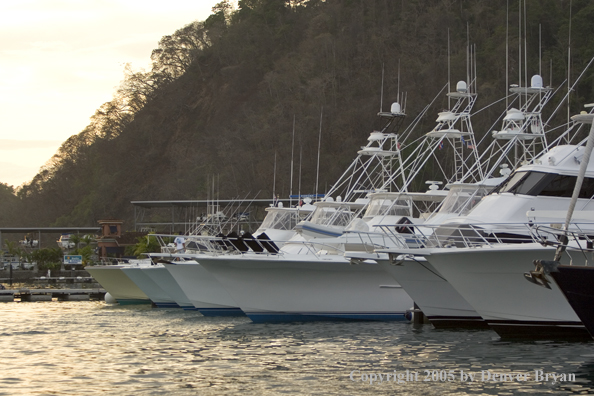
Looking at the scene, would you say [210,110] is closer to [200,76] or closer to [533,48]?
[200,76]

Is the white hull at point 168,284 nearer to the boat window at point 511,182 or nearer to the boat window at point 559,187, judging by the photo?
the boat window at point 511,182

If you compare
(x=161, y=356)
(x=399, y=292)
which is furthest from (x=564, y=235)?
(x=399, y=292)

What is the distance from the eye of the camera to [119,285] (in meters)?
39.3

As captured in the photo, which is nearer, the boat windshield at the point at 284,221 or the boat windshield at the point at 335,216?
the boat windshield at the point at 335,216

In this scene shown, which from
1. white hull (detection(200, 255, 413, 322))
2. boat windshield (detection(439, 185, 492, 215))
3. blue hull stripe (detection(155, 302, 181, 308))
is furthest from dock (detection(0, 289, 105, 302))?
boat windshield (detection(439, 185, 492, 215))

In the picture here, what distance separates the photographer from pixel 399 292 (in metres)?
24.2

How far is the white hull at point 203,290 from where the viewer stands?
27891 millimetres

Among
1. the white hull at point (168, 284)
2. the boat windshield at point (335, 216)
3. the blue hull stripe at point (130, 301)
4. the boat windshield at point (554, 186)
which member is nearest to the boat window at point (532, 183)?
the boat windshield at point (554, 186)

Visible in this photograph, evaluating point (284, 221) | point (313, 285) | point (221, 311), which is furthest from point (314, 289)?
point (284, 221)

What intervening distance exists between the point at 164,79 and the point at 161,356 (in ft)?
331

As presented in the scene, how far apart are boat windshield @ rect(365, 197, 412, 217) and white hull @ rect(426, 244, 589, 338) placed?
8741mm

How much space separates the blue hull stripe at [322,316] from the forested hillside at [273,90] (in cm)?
3013

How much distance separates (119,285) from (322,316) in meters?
18.0

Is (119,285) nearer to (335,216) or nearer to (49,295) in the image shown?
(49,295)
